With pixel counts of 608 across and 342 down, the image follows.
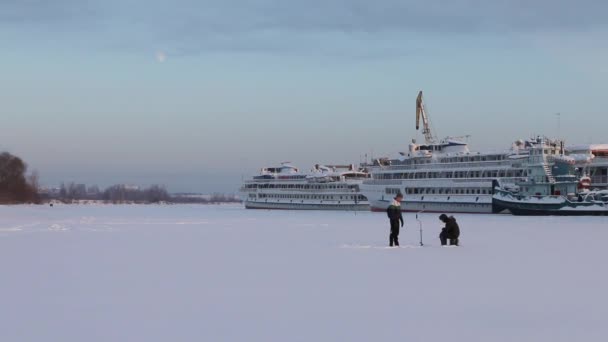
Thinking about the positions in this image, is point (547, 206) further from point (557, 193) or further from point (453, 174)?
point (453, 174)

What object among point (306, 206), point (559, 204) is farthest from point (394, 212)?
point (306, 206)

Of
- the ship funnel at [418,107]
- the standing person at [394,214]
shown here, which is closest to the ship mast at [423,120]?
the ship funnel at [418,107]

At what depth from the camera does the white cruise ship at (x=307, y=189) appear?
115 meters

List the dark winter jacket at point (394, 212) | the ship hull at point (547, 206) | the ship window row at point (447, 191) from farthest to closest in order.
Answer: the ship window row at point (447, 191)
the ship hull at point (547, 206)
the dark winter jacket at point (394, 212)

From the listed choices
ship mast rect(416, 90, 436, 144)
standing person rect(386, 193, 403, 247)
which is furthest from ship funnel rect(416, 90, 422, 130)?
standing person rect(386, 193, 403, 247)

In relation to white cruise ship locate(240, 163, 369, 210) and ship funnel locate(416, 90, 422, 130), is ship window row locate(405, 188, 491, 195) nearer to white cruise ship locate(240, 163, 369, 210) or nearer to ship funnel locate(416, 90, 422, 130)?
white cruise ship locate(240, 163, 369, 210)

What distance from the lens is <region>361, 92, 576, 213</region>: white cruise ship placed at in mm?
80562

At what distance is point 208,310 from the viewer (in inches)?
399

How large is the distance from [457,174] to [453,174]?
2.10 feet

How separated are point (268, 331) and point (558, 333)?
3.48 meters

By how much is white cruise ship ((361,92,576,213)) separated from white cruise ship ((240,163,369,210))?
896 cm

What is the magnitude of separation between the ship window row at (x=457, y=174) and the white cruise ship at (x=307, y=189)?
1109 centimetres

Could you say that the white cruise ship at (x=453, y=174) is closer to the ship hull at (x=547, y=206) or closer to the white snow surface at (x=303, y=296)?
the ship hull at (x=547, y=206)

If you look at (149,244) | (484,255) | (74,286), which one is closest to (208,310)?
(74,286)
